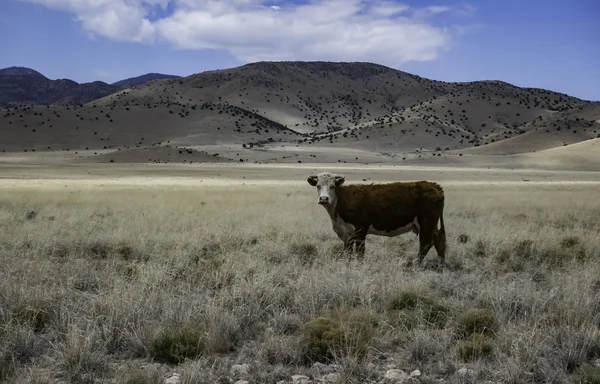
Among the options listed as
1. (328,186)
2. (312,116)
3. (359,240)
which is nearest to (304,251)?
(359,240)

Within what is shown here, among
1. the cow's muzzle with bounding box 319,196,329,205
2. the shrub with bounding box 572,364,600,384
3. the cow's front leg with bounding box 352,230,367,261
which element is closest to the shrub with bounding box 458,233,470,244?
the cow's front leg with bounding box 352,230,367,261

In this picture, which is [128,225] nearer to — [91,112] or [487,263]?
[487,263]

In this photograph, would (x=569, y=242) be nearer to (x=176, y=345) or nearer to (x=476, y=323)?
(x=476, y=323)

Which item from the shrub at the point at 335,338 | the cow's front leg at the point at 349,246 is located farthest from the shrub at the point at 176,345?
the cow's front leg at the point at 349,246

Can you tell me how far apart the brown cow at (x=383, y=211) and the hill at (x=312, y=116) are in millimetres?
66068

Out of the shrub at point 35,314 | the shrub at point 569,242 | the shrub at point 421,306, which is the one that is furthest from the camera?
the shrub at point 569,242

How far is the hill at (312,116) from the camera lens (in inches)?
3509

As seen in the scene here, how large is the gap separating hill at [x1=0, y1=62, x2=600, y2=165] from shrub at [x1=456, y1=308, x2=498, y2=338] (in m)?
70.4

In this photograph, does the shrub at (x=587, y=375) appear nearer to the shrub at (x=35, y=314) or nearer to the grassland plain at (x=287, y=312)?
the grassland plain at (x=287, y=312)

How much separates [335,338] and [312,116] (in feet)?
459

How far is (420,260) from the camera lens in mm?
10547

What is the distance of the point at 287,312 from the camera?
7043mm

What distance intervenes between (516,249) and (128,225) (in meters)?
10.1

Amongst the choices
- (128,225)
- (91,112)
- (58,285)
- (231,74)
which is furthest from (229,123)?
(58,285)
